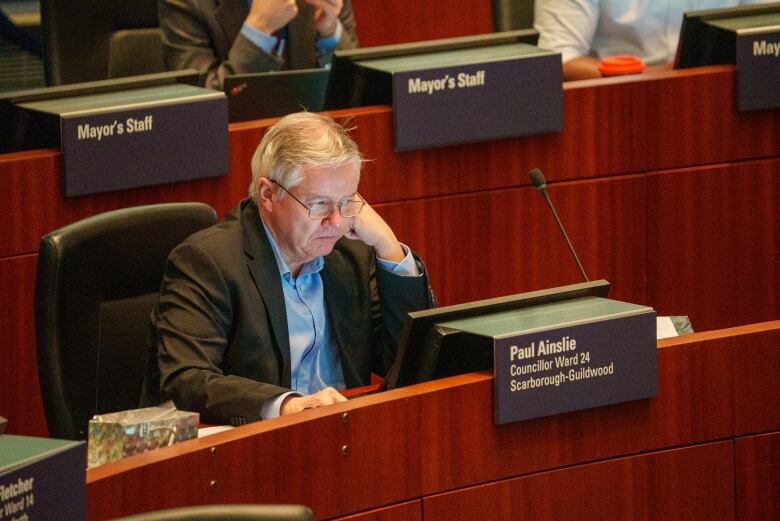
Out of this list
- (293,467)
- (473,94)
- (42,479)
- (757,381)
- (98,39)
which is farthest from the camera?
(98,39)

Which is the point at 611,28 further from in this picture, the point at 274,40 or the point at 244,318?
the point at 244,318

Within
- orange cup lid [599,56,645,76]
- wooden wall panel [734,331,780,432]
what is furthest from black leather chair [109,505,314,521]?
orange cup lid [599,56,645,76]

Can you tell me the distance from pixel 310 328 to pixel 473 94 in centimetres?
90

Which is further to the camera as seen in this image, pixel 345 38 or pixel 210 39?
pixel 345 38

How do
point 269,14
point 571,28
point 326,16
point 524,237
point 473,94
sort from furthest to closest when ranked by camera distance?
point 571,28, point 326,16, point 269,14, point 524,237, point 473,94

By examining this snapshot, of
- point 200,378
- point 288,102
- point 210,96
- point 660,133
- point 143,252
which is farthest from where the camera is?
point 660,133

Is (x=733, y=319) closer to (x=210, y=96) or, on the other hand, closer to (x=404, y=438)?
(x=210, y=96)

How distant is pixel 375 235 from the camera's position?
9.18ft

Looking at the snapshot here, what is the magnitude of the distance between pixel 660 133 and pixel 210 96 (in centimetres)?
117

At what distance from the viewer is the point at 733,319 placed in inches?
149

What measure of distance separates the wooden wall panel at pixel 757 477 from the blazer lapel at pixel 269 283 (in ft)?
2.68

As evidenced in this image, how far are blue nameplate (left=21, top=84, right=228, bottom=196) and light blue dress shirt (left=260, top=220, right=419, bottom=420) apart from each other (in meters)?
0.55

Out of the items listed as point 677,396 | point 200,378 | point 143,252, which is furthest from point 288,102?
point 677,396

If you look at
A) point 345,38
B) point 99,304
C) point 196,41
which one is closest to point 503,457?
point 99,304
